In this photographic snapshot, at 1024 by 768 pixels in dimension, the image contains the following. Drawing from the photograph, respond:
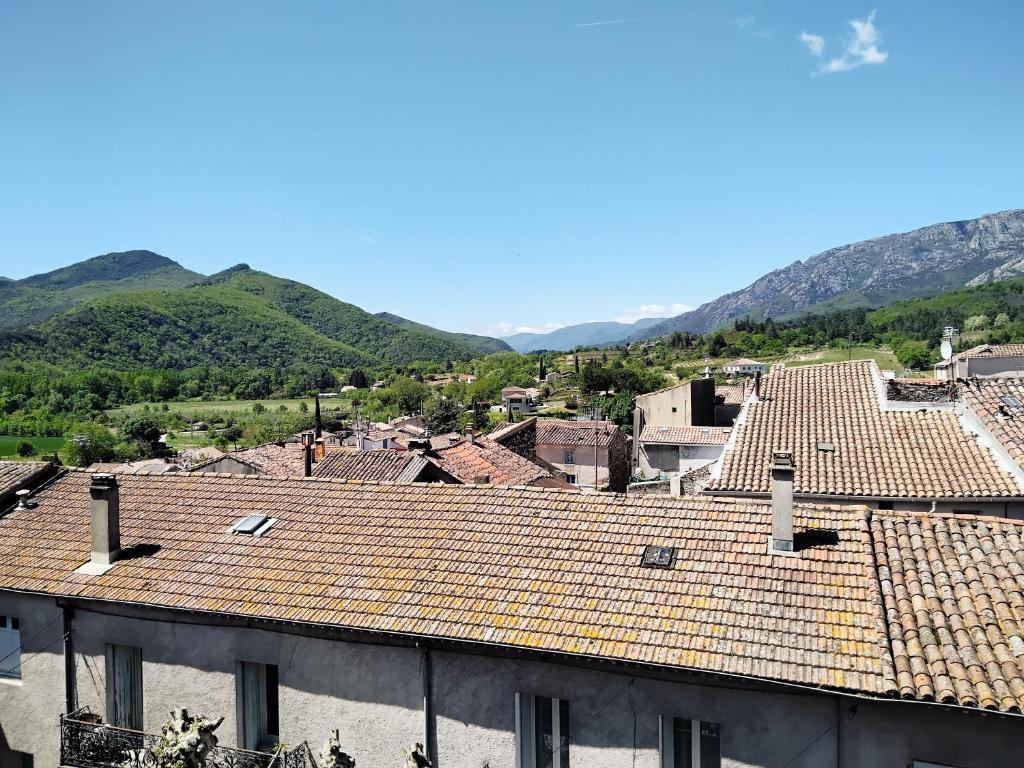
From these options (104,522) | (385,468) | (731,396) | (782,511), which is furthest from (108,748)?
(731,396)

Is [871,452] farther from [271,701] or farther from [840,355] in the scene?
[840,355]

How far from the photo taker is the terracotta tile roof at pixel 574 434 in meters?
53.4

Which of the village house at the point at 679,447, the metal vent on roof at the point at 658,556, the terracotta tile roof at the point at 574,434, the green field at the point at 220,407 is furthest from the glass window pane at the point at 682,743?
the green field at the point at 220,407

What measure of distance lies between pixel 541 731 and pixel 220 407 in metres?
158

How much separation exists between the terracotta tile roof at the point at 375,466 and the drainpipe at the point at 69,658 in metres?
10.5

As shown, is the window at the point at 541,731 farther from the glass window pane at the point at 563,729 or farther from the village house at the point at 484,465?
the village house at the point at 484,465

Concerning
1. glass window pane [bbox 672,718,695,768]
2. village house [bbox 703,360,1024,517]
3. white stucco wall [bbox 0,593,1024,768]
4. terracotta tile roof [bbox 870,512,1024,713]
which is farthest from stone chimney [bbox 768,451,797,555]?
village house [bbox 703,360,1024,517]

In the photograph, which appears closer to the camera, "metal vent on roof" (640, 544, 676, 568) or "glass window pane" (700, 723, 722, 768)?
"glass window pane" (700, 723, 722, 768)

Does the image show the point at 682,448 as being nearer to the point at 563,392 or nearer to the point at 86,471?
the point at 86,471

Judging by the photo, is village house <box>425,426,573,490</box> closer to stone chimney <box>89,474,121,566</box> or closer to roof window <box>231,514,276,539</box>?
roof window <box>231,514,276,539</box>

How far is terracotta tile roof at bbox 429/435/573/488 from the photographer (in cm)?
2714

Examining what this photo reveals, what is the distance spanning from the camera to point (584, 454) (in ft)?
174

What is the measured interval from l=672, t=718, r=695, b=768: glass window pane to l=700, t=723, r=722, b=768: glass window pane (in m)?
0.13

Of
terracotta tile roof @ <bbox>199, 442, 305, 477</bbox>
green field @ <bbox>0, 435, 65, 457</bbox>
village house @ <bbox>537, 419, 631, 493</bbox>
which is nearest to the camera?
terracotta tile roof @ <bbox>199, 442, 305, 477</bbox>
